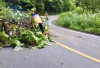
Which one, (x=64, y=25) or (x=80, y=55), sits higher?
(x=80, y=55)

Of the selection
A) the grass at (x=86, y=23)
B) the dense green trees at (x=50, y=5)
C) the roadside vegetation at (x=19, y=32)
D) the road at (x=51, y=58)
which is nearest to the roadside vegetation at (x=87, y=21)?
the grass at (x=86, y=23)

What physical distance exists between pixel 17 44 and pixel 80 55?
2.57 meters

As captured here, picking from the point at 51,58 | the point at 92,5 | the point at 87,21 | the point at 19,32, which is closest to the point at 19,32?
the point at 19,32

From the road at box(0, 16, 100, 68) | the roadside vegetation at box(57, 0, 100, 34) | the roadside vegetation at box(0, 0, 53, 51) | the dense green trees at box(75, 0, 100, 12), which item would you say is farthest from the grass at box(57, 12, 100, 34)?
the road at box(0, 16, 100, 68)

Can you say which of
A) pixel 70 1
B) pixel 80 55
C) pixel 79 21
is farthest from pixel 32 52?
pixel 70 1

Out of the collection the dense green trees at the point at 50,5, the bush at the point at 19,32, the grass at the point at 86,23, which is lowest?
the dense green trees at the point at 50,5

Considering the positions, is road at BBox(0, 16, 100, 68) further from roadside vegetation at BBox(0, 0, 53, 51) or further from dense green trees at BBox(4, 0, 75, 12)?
dense green trees at BBox(4, 0, 75, 12)

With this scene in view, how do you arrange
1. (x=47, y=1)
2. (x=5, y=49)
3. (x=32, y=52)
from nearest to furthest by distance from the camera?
1. (x=32, y=52)
2. (x=5, y=49)
3. (x=47, y=1)

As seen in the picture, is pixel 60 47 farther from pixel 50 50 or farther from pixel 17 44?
pixel 17 44

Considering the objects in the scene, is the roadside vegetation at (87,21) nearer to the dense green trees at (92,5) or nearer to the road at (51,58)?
the dense green trees at (92,5)

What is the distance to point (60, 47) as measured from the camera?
311 inches

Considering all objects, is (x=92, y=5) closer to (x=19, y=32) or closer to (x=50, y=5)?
(x=19, y=32)

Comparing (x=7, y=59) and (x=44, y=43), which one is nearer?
(x=7, y=59)

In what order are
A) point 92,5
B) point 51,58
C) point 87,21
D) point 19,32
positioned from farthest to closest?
1. point 92,5
2. point 87,21
3. point 19,32
4. point 51,58
